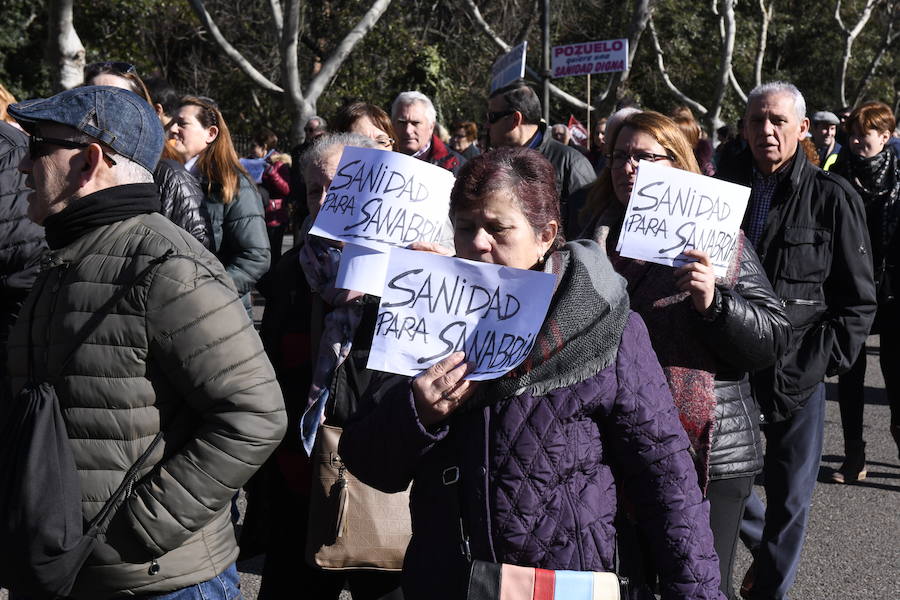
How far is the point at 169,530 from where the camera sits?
2207 millimetres

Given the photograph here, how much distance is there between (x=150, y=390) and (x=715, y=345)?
5.18ft

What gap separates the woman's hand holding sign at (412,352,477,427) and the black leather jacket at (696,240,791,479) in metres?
1.07

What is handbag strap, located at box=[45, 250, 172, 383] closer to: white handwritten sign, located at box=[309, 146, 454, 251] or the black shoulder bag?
the black shoulder bag

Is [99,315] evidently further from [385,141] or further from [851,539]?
[851,539]

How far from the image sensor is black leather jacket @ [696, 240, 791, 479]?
2.92 m

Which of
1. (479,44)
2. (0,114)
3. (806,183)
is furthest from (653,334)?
(479,44)

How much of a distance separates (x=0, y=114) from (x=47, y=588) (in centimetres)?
260

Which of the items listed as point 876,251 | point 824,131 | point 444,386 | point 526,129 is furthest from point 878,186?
point 444,386

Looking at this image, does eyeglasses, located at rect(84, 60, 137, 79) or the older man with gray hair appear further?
the older man with gray hair

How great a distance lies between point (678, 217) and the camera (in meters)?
2.98

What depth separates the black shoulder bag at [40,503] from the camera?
2.08 meters

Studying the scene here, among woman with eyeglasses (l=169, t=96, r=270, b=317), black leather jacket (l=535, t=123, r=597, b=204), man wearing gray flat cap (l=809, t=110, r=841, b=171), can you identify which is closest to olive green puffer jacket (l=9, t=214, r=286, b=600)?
woman with eyeglasses (l=169, t=96, r=270, b=317)

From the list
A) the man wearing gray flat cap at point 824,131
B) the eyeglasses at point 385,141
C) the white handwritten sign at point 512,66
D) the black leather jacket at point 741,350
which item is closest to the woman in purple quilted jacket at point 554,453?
the black leather jacket at point 741,350

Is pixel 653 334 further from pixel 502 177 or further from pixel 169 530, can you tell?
pixel 169 530
